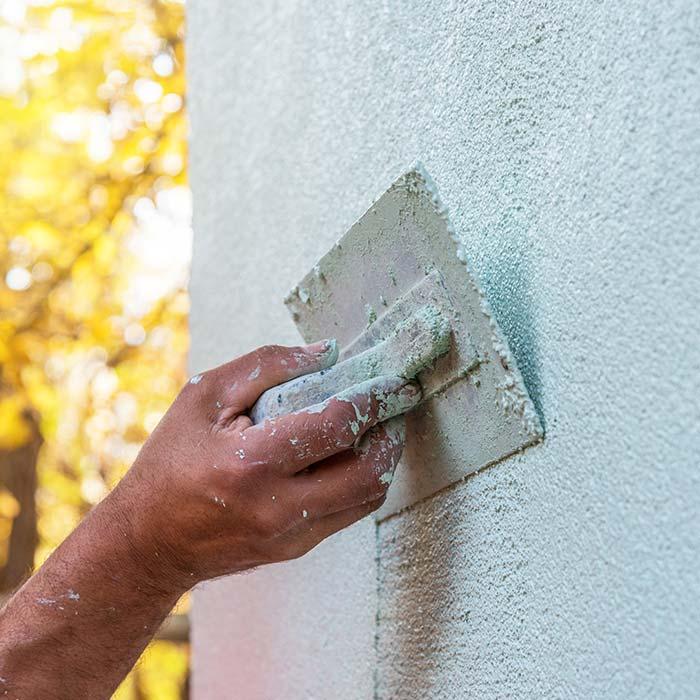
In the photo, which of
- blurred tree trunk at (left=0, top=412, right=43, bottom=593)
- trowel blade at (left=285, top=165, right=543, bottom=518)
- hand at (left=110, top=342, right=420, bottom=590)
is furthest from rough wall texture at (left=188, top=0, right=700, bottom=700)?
blurred tree trunk at (left=0, top=412, right=43, bottom=593)

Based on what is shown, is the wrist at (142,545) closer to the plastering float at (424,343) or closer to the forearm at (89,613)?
the forearm at (89,613)

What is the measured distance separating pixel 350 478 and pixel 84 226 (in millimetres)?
5442

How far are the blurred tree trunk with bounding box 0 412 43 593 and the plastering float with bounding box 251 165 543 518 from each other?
6.28 meters

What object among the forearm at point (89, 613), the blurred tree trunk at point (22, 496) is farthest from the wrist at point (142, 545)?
the blurred tree trunk at point (22, 496)

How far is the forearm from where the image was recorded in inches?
48.9

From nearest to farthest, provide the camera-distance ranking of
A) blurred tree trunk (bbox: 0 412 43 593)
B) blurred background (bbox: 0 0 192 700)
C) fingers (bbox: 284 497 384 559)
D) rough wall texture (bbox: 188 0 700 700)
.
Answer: rough wall texture (bbox: 188 0 700 700) → fingers (bbox: 284 497 384 559) → blurred background (bbox: 0 0 192 700) → blurred tree trunk (bbox: 0 412 43 593)

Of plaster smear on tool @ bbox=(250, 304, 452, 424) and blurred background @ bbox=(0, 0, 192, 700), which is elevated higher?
blurred background @ bbox=(0, 0, 192, 700)

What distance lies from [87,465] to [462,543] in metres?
7.86

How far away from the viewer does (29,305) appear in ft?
20.6

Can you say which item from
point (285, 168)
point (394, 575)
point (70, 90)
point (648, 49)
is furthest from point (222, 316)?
point (70, 90)

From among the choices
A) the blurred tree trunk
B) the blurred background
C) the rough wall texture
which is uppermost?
the blurred background

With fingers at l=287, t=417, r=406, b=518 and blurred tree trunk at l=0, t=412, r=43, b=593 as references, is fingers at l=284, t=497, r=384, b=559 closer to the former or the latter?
fingers at l=287, t=417, r=406, b=518

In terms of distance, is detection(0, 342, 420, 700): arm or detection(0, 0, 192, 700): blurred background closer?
detection(0, 342, 420, 700): arm

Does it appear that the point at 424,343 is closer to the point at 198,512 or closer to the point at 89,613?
the point at 198,512
